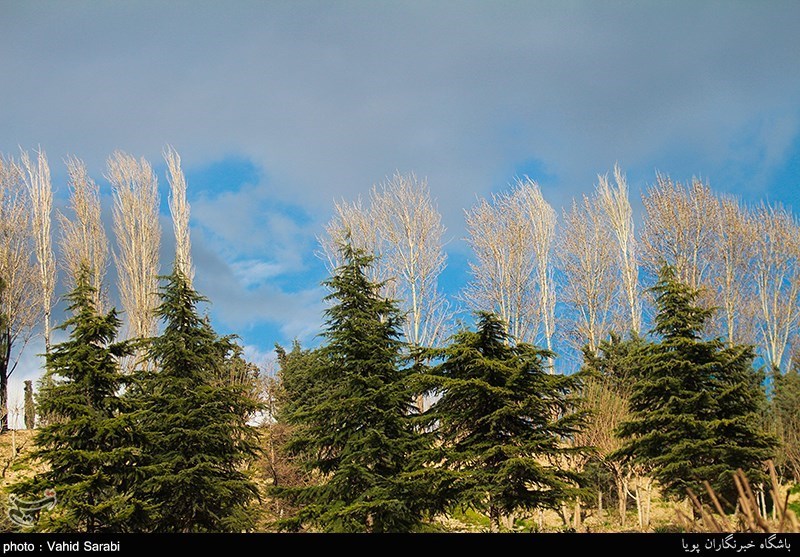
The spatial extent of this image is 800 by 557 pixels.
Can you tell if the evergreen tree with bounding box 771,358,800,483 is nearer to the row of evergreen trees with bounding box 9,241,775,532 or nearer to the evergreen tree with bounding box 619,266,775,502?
the evergreen tree with bounding box 619,266,775,502

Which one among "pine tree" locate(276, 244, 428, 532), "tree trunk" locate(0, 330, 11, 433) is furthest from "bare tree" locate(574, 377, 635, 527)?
"tree trunk" locate(0, 330, 11, 433)

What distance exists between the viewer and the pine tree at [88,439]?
13195 mm

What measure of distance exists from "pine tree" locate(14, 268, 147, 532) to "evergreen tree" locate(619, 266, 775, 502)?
13249mm

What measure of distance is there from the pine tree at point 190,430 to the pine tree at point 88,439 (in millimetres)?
635

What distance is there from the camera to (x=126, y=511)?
13.1 m

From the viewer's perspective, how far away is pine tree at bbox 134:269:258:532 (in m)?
14.7

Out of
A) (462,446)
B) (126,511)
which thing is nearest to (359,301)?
(462,446)

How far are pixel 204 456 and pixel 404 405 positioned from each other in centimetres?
500

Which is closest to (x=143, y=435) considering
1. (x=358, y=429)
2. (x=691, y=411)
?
(x=358, y=429)

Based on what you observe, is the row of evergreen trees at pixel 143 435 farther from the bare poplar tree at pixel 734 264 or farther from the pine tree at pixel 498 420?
the bare poplar tree at pixel 734 264

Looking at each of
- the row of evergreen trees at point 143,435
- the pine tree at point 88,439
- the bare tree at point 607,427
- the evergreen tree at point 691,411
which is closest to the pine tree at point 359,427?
the row of evergreen trees at point 143,435

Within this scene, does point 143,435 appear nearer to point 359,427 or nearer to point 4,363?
point 359,427

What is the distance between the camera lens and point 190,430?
15.0 metres
